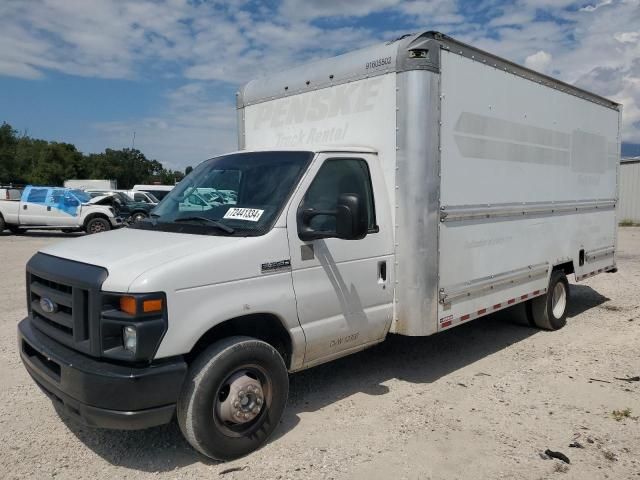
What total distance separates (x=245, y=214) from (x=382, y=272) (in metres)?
1.36

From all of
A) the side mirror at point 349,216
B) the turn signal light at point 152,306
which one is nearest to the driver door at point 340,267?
the side mirror at point 349,216

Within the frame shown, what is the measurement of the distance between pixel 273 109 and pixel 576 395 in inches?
159

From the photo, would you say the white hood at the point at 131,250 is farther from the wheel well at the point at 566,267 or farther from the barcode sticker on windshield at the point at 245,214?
the wheel well at the point at 566,267

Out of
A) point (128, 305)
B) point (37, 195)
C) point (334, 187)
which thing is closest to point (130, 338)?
point (128, 305)

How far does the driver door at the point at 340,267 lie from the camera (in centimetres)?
420

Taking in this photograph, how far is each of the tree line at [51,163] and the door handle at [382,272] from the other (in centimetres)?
5705

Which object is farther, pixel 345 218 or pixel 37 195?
pixel 37 195

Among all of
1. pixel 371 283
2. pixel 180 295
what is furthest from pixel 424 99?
pixel 180 295

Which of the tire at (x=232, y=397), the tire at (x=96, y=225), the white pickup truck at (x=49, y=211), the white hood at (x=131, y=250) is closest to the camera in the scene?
the white hood at (x=131, y=250)

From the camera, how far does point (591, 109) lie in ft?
24.7

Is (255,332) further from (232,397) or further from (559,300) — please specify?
(559,300)

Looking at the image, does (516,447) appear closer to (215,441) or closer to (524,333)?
(215,441)

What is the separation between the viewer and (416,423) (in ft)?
14.5

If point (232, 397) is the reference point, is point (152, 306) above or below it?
above
